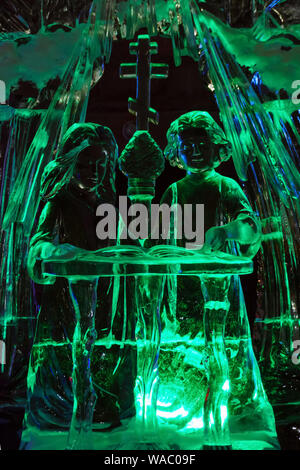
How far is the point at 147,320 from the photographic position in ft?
6.56

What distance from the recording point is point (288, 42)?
242cm

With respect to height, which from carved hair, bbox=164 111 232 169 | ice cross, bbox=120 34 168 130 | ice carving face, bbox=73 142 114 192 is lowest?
ice carving face, bbox=73 142 114 192

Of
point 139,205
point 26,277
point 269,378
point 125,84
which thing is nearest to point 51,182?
point 139,205

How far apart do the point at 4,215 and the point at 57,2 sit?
80 centimetres

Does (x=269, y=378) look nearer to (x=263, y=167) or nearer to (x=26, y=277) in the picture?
(x=263, y=167)

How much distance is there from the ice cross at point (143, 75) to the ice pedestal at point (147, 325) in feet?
1.94

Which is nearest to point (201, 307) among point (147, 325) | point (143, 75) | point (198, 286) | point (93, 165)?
point (198, 286)

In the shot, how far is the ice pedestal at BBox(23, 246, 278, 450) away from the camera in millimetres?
1920

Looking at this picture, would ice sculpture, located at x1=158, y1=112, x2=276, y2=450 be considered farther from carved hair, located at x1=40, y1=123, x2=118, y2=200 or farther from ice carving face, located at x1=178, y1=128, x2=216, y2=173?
carved hair, located at x1=40, y1=123, x2=118, y2=200

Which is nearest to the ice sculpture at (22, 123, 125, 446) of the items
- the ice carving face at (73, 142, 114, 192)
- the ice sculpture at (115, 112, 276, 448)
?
the ice carving face at (73, 142, 114, 192)

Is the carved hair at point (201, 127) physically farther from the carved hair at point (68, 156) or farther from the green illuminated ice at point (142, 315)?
the carved hair at point (68, 156)

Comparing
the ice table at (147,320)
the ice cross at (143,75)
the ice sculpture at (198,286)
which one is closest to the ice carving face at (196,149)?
the ice sculpture at (198,286)

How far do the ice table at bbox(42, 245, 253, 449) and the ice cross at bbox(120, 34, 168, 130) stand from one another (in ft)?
1.93

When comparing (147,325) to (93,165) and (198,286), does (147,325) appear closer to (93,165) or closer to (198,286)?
(198,286)
